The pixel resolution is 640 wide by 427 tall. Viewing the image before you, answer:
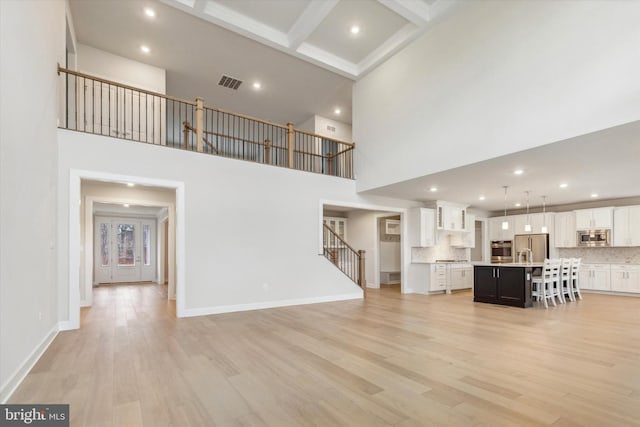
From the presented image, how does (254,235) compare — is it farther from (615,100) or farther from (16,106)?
(615,100)

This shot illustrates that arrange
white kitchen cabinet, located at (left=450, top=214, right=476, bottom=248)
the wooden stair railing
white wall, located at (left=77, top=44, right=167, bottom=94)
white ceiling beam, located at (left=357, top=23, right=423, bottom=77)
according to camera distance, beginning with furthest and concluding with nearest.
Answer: white kitchen cabinet, located at (left=450, top=214, right=476, bottom=248)
the wooden stair railing
white wall, located at (left=77, top=44, right=167, bottom=94)
white ceiling beam, located at (left=357, top=23, right=423, bottom=77)

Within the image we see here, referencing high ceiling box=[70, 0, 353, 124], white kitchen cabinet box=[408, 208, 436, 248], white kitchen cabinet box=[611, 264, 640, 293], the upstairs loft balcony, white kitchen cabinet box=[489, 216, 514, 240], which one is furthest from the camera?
white kitchen cabinet box=[489, 216, 514, 240]

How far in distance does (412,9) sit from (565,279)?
666 cm

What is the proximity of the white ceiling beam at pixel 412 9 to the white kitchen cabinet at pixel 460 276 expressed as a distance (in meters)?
6.15

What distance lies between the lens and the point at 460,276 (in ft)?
29.9

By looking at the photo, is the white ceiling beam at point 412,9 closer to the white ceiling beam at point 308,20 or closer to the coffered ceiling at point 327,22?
the coffered ceiling at point 327,22

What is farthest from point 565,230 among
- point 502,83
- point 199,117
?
point 199,117

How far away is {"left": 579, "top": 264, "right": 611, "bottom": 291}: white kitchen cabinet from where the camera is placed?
27.6ft

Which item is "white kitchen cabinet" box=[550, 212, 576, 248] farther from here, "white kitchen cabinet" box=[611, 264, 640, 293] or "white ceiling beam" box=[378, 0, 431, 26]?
"white ceiling beam" box=[378, 0, 431, 26]

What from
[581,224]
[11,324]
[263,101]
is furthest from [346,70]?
[581,224]

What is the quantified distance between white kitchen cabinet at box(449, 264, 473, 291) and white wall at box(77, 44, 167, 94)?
8.87 m

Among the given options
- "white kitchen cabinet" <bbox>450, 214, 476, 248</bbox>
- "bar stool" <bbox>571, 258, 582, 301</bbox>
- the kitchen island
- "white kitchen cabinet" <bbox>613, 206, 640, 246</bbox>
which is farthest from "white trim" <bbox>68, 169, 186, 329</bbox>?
"white kitchen cabinet" <bbox>613, 206, 640, 246</bbox>

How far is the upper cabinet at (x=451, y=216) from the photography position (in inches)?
351

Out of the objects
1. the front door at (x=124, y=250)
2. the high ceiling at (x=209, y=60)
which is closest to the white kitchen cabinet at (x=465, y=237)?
the high ceiling at (x=209, y=60)
